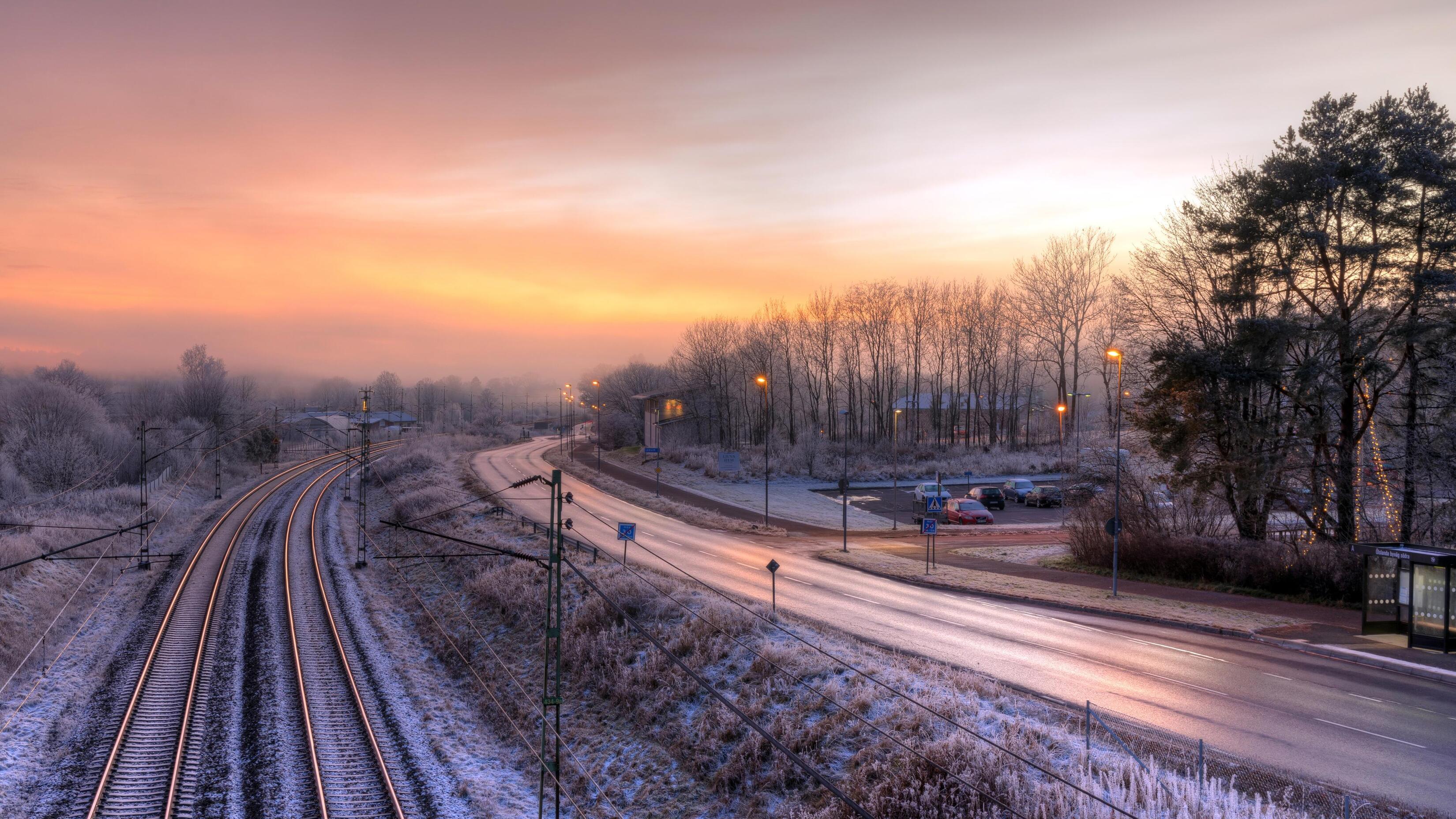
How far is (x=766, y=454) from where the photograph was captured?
46.1 metres

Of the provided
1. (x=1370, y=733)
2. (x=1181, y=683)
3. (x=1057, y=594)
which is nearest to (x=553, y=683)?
(x=1181, y=683)

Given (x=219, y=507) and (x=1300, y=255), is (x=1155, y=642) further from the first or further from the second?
(x=219, y=507)

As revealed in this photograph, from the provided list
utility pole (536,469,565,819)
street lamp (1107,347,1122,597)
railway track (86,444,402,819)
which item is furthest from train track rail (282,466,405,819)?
street lamp (1107,347,1122,597)

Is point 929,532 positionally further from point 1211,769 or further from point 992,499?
point 992,499

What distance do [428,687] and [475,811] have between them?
746cm

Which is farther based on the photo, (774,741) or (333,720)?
(333,720)

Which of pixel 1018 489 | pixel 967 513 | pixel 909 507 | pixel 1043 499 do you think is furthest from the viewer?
pixel 1018 489

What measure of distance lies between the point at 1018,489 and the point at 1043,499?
8.58 feet

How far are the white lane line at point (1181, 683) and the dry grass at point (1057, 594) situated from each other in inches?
214

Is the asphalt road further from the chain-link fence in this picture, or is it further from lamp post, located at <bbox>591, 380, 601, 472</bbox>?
lamp post, located at <bbox>591, 380, 601, 472</bbox>

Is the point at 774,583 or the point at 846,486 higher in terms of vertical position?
the point at 846,486

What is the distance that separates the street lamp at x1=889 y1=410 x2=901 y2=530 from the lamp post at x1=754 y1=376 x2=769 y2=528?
7462 mm

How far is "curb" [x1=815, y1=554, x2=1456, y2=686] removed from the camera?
1667 centimetres

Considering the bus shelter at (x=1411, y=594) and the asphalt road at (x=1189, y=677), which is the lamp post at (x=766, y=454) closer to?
the asphalt road at (x=1189, y=677)
